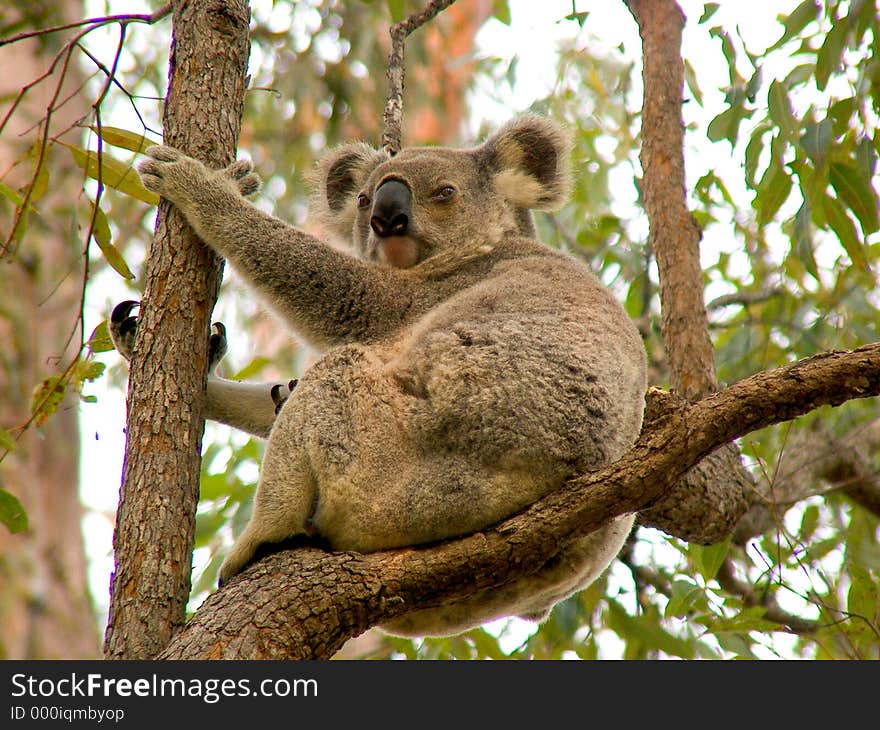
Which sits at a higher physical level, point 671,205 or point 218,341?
point 671,205

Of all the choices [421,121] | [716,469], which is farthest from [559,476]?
[421,121]

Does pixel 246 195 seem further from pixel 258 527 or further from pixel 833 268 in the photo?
pixel 833 268

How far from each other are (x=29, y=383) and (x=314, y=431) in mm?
4333

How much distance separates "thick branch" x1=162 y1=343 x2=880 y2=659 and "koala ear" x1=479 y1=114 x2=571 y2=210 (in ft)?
4.96

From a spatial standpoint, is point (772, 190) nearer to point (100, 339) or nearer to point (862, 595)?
point (862, 595)

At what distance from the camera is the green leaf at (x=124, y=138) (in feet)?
9.98

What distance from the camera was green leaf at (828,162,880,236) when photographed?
3.36 m

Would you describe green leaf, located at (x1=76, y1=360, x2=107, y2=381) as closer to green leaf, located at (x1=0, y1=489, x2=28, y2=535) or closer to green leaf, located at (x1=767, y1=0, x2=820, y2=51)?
green leaf, located at (x1=0, y1=489, x2=28, y2=535)

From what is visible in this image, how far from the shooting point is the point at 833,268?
5145 mm

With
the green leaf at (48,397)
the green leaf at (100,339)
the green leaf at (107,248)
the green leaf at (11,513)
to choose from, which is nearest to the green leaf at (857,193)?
the green leaf at (107,248)

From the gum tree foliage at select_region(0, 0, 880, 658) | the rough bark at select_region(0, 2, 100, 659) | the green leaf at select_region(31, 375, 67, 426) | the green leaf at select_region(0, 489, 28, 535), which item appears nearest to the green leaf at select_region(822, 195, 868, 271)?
the gum tree foliage at select_region(0, 0, 880, 658)

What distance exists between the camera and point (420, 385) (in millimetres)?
2834

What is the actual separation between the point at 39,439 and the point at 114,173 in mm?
3098

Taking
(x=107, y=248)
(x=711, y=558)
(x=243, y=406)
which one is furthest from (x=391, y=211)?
(x=711, y=558)
